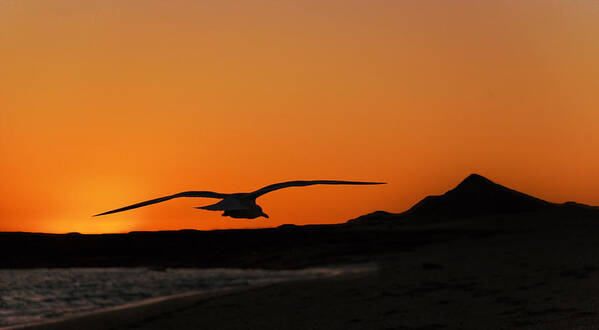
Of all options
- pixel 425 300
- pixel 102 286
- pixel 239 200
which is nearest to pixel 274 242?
pixel 102 286

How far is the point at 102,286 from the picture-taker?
3156 cm

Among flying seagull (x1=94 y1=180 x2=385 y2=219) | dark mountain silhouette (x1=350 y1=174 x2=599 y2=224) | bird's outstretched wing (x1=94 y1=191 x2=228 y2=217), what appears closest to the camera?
bird's outstretched wing (x1=94 y1=191 x2=228 y2=217)

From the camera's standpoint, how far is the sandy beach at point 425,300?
15.1m

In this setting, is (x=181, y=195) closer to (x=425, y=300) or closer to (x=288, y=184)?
(x=288, y=184)

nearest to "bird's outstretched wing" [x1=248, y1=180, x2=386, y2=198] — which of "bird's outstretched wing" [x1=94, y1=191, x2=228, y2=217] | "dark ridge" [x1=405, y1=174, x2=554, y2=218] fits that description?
"bird's outstretched wing" [x1=94, y1=191, x2=228, y2=217]

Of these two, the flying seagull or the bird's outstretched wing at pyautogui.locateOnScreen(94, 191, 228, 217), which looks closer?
the bird's outstretched wing at pyautogui.locateOnScreen(94, 191, 228, 217)

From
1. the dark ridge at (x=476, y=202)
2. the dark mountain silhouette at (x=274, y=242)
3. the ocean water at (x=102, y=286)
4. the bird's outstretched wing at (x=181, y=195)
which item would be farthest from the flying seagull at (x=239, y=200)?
the dark ridge at (x=476, y=202)

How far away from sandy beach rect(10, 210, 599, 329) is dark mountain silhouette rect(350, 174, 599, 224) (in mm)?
35487

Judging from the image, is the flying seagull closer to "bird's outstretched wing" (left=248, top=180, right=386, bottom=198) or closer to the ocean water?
"bird's outstretched wing" (left=248, top=180, right=386, bottom=198)

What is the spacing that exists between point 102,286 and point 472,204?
4686 centimetres

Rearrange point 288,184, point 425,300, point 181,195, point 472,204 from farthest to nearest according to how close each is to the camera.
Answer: point 472,204 → point 425,300 → point 181,195 → point 288,184

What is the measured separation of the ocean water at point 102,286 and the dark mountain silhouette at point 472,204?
82.7ft

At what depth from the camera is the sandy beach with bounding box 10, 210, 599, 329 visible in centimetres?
1511

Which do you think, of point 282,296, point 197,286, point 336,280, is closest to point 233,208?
point 282,296
